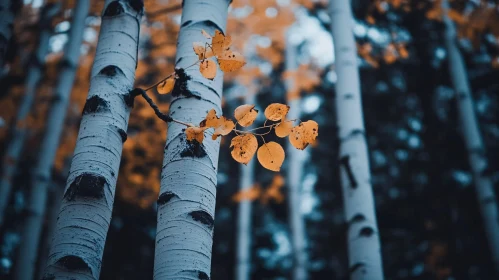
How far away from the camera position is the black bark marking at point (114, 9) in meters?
1.25

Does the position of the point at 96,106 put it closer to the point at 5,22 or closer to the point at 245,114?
the point at 245,114

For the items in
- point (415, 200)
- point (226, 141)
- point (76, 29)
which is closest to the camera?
point (76, 29)

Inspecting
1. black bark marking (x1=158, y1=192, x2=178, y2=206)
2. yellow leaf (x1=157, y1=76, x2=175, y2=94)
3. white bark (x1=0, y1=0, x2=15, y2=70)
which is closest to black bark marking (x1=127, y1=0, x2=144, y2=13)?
yellow leaf (x1=157, y1=76, x2=175, y2=94)

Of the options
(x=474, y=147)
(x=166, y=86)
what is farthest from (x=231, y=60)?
(x=474, y=147)

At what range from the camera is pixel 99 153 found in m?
1.03

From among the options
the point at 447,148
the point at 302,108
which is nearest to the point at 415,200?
the point at 447,148

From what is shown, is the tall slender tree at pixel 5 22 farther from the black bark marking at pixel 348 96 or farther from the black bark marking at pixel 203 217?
the black bark marking at pixel 348 96

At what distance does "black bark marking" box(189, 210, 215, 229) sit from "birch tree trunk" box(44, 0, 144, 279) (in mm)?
266

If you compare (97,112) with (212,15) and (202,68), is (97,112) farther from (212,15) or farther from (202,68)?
(212,15)

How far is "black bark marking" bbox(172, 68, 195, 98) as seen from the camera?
114 centimetres

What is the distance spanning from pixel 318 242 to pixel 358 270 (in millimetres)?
6382

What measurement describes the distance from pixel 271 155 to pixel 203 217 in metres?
0.28

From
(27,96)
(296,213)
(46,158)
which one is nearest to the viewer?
(46,158)

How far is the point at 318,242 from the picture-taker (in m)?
7.92
